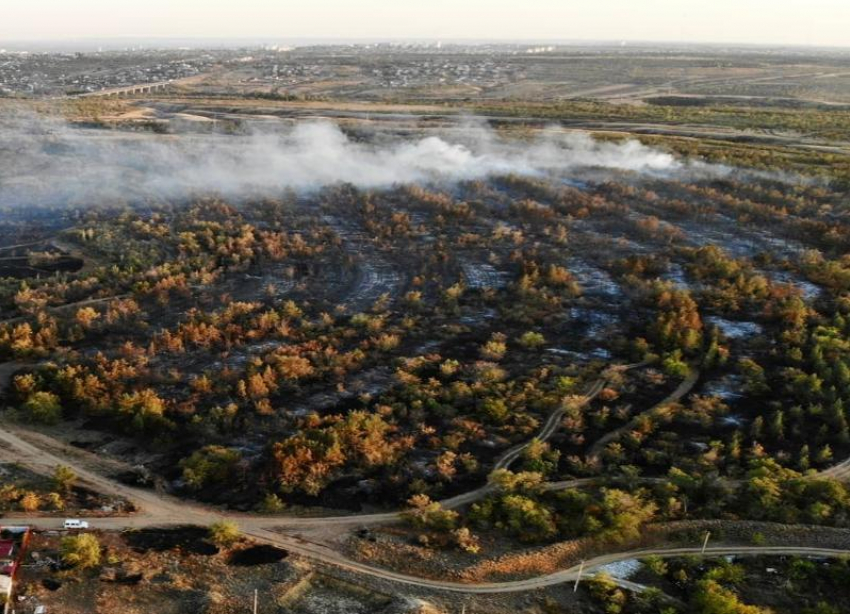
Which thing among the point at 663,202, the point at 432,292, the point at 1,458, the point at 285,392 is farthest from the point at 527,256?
the point at 1,458

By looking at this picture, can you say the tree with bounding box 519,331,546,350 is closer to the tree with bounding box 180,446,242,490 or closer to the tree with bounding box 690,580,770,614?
the tree with bounding box 180,446,242,490

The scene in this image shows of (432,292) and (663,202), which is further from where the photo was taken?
(663,202)

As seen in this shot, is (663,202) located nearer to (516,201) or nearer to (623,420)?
(516,201)

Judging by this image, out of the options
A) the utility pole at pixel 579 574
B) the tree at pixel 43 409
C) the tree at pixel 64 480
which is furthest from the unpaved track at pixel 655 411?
the tree at pixel 43 409

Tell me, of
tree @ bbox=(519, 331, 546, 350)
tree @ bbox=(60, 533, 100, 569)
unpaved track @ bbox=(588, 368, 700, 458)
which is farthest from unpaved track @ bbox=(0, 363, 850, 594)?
tree @ bbox=(519, 331, 546, 350)

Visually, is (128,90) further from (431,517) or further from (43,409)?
(431,517)
